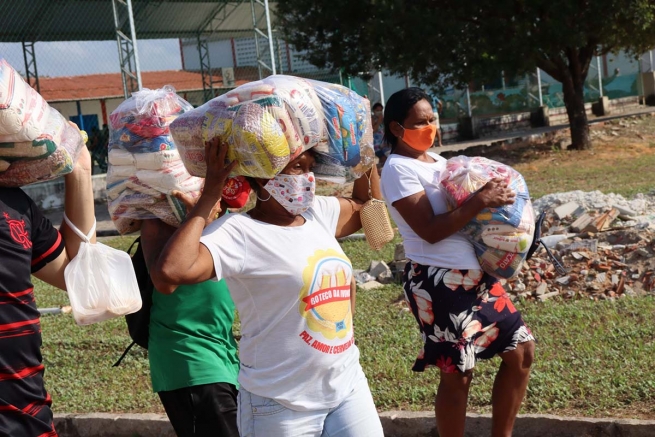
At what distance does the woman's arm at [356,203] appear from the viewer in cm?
350

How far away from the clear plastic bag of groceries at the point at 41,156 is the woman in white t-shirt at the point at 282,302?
450 millimetres

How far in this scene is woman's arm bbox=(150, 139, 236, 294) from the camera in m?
2.76

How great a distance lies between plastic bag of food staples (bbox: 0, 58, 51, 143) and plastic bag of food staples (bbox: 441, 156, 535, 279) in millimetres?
2043

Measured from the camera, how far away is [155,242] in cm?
350

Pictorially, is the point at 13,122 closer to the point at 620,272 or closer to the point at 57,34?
the point at 620,272

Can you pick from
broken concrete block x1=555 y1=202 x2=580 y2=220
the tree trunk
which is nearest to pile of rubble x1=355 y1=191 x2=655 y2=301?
broken concrete block x1=555 y1=202 x2=580 y2=220

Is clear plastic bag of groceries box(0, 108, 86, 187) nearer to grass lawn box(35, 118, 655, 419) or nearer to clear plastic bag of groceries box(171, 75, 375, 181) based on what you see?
clear plastic bag of groceries box(171, 75, 375, 181)

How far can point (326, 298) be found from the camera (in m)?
2.99

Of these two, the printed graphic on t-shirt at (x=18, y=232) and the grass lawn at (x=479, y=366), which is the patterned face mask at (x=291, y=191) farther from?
the grass lawn at (x=479, y=366)

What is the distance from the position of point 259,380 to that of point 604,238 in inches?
256

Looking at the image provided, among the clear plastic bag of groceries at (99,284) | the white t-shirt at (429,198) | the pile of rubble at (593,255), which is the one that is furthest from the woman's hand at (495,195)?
the pile of rubble at (593,255)

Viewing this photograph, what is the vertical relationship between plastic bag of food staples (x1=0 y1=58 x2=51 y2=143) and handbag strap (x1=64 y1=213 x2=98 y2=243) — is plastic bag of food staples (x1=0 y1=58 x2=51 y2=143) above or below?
above

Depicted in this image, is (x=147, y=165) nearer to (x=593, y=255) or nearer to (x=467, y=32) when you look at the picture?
(x=593, y=255)

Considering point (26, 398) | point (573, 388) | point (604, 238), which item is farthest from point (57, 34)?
point (26, 398)
